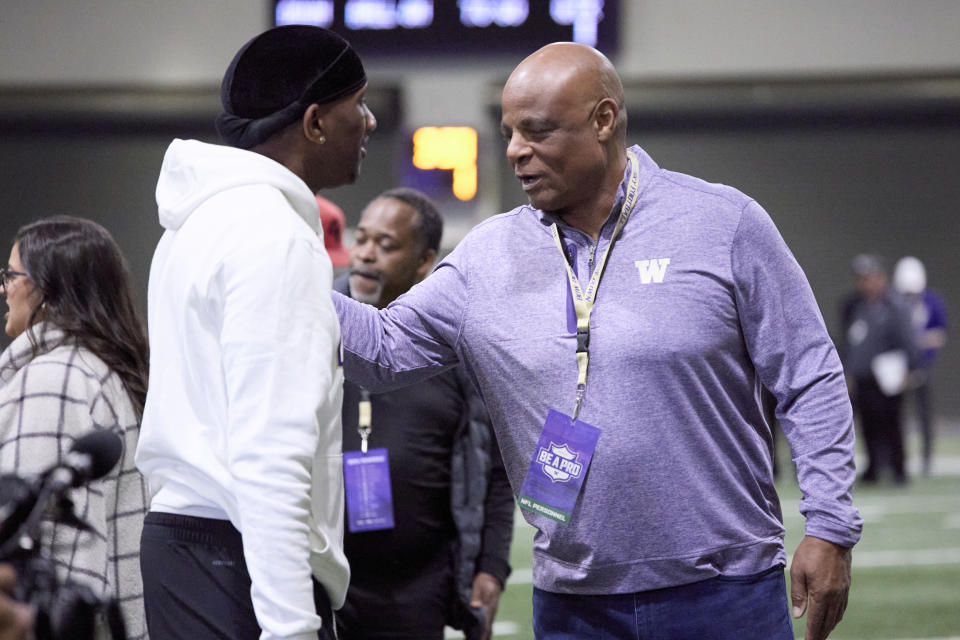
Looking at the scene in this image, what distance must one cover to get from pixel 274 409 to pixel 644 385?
856 mm

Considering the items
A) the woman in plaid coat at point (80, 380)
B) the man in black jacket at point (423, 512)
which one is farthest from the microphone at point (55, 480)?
the man in black jacket at point (423, 512)

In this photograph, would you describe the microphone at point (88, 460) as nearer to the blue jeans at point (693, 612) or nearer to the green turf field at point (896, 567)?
the blue jeans at point (693, 612)

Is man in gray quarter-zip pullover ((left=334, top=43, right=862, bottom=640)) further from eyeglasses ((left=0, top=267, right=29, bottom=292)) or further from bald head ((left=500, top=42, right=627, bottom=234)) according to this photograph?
eyeglasses ((left=0, top=267, right=29, bottom=292))

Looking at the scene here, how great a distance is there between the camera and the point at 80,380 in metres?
2.68

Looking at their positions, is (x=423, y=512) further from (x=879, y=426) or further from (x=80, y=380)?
(x=879, y=426)

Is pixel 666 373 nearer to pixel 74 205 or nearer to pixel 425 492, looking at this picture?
pixel 425 492

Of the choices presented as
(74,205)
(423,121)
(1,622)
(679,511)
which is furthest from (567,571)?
(74,205)

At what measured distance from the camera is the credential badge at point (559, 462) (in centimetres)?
235

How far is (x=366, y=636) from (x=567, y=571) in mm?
1057

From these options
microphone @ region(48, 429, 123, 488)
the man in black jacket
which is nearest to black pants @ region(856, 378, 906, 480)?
the man in black jacket

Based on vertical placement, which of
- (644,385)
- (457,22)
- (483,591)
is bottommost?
(483,591)

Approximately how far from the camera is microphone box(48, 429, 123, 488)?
129 cm

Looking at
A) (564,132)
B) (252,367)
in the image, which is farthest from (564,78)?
(252,367)

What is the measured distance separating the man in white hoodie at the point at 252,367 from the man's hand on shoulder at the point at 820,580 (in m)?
0.91
